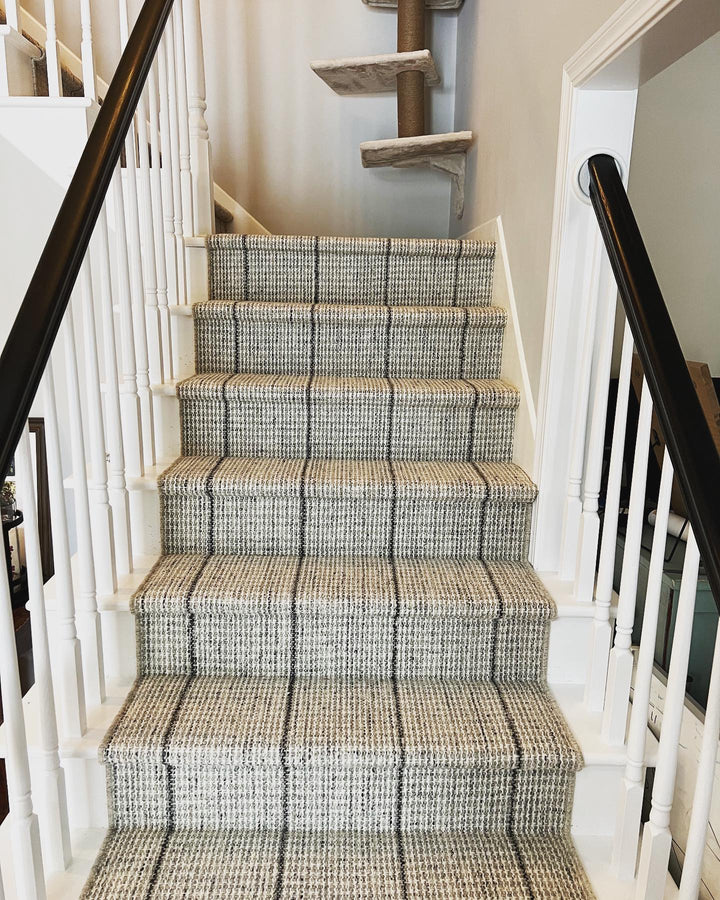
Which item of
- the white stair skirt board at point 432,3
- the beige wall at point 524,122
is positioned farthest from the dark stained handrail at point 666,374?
the white stair skirt board at point 432,3

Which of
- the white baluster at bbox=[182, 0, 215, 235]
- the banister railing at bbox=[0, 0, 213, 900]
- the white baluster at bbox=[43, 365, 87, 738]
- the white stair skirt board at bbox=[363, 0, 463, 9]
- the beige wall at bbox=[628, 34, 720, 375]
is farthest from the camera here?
the white stair skirt board at bbox=[363, 0, 463, 9]

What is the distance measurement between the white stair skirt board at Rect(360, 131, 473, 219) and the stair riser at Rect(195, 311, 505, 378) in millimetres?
846

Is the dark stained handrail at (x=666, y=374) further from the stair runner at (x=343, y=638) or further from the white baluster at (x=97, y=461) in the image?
the white baluster at (x=97, y=461)

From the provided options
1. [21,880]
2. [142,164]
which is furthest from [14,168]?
[21,880]

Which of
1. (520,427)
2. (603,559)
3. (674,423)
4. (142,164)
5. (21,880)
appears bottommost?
(21,880)

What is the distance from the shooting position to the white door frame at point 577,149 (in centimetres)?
108

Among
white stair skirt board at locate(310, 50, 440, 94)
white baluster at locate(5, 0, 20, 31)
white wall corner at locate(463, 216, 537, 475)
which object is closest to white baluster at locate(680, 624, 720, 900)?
white wall corner at locate(463, 216, 537, 475)

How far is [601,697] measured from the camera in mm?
1350

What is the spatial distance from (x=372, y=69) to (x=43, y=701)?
2.38 metres

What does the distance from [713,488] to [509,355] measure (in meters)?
1.04

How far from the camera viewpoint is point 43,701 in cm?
106

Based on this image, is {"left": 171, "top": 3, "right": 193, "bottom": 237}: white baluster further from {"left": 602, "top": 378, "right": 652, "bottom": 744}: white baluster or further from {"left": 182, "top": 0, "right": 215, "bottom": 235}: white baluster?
{"left": 602, "top": 378, "right": 652, "bottom": 744}: white baluster

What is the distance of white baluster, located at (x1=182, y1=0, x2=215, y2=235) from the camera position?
1985mm

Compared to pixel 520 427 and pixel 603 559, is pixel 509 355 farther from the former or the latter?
pixel 603 559
